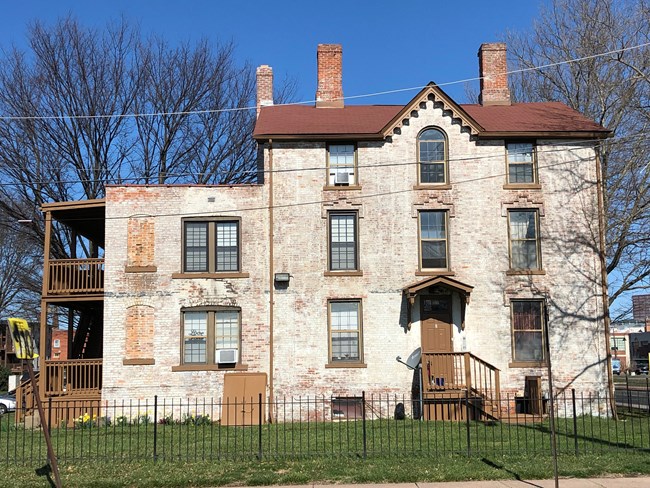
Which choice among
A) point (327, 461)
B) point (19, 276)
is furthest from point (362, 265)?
point (19, 276)

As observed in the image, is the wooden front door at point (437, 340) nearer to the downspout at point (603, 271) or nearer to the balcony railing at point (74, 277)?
the downspout at point (603, 271)

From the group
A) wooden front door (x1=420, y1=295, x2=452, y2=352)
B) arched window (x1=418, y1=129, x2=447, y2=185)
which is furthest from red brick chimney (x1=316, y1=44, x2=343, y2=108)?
wooden front door (x1=420, y1=295, x2=452, y2=352)

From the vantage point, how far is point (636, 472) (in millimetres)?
12703

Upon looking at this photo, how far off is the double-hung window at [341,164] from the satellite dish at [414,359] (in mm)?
5352

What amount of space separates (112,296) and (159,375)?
272 cm

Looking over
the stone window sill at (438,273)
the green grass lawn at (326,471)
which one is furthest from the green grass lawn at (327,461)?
the stone window sill at (438,273)

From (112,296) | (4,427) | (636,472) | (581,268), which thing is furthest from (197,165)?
(636,472)

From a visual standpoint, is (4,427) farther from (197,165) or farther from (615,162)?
(615,162)

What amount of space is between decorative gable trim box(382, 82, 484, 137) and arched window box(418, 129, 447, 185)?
26.5 inches

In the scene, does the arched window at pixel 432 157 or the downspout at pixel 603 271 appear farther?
the arched window at pixel 432 157

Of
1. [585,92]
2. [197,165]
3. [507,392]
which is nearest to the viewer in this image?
[507,392]

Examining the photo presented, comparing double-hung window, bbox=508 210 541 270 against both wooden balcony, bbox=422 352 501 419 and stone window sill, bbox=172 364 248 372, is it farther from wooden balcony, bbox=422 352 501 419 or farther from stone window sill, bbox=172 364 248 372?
stone window sill, bbox=172 364 248 372

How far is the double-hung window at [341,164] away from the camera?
2253cm

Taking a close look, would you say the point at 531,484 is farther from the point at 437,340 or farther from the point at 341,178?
the point at 341,178
